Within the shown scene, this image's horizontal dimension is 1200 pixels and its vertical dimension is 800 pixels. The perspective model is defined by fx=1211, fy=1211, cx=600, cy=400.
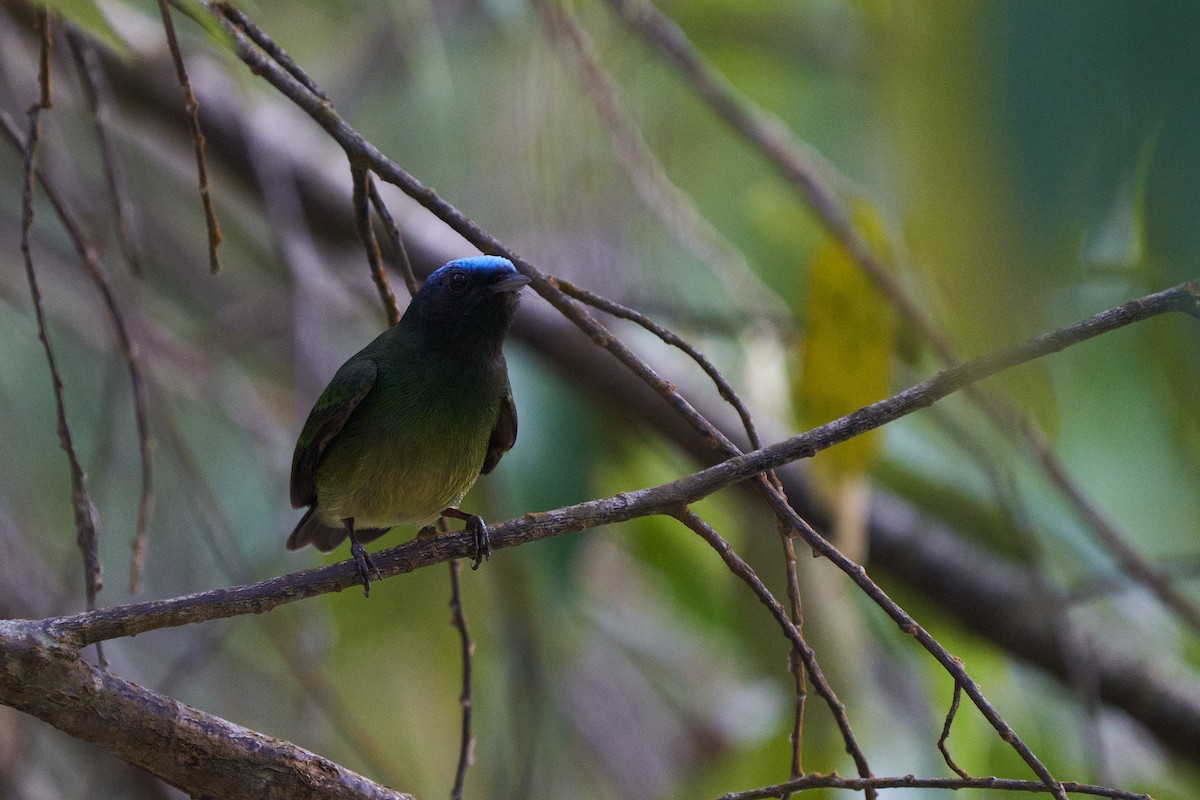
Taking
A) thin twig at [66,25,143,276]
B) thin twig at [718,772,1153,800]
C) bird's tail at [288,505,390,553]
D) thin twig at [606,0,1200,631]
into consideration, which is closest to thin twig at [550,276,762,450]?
thin twig at [718,772,1153,800]

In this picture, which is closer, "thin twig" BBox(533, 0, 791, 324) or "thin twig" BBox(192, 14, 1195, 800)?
"thin twig" BBox(192, 14, 1195, 800)

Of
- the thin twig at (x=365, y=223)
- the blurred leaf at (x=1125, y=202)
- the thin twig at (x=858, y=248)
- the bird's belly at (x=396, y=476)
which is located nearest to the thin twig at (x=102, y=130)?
the thin twig at (x=365, y=223)

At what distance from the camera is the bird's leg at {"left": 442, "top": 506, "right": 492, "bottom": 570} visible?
82.3 inches

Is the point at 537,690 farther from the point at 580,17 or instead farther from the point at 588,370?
the point at 580,17

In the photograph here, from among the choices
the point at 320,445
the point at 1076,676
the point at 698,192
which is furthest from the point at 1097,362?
the point at 698,192

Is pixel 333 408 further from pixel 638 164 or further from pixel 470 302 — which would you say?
pixel 638 164

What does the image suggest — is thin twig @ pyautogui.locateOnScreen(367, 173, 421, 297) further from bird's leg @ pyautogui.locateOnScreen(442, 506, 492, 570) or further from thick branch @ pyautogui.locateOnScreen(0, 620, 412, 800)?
thick branch @ pyautogui.locateOnScreen(0, 620, 412, 800)

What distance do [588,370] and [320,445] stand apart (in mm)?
1568

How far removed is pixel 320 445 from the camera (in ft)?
11.3

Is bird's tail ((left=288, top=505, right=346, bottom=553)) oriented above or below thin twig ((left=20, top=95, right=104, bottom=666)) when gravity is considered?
above

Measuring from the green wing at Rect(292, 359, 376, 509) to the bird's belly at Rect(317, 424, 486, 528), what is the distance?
58 millimetres

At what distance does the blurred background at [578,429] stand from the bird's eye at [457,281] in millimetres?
396

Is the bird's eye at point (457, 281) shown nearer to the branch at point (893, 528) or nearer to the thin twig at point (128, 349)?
the branch at point (893, 528)

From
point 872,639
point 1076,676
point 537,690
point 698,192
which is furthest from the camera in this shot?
point 698,192
